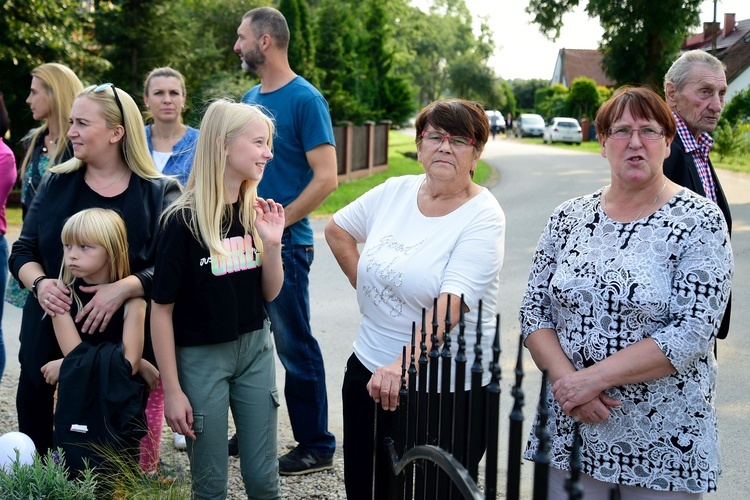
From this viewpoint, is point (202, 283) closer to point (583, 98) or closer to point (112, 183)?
point (112, 183)

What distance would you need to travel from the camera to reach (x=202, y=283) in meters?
3.20

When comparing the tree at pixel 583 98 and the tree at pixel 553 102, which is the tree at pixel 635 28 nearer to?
the tree at pixel 583 98

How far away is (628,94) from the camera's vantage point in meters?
2.91

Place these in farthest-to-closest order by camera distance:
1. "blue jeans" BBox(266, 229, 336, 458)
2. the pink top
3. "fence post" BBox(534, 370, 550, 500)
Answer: the pink top
"blue jeans" BBox(266, 229, 336, 458)
"fence post" BBox(534, 370, 550, 500)

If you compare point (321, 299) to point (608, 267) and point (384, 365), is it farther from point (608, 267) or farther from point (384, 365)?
point (608, 267)

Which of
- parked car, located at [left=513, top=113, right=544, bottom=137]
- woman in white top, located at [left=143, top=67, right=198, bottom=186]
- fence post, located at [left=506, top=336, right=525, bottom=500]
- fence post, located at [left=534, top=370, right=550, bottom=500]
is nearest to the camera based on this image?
fence post, located at [left=534, top=370, right=550, bottom=500]

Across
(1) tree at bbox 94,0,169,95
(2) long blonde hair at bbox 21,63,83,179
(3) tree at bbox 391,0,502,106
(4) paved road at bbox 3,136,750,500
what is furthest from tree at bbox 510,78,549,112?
(2) long blonde hair at bbox 21,63,83,179

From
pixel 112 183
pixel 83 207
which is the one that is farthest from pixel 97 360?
pixel 112 183

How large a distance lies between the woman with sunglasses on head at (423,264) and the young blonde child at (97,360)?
91 centimetres

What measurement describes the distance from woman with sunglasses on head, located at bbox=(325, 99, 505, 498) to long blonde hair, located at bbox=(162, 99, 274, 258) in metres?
0.56

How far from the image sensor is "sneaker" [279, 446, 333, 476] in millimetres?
4453

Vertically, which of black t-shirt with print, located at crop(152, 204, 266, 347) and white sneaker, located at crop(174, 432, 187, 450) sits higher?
black t-shirt with print, located at crop(152, 204, 266, 347)

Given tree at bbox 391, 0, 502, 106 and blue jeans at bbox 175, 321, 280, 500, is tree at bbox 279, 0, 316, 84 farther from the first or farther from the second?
tree at bbox 391, 0, 502, 106

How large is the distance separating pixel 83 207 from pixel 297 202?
1.17 m
